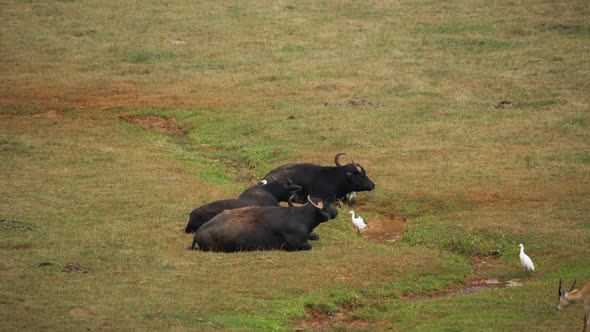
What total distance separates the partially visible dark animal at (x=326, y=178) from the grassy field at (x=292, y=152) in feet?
1.81

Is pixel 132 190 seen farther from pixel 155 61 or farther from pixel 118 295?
pixel 155 61

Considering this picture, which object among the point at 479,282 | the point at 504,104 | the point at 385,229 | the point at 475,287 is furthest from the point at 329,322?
the point at 504,104

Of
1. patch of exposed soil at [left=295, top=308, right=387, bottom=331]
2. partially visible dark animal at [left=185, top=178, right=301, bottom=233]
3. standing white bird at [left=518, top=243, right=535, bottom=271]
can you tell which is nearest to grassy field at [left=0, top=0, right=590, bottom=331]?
patch of exposed soil at [left=295, top=308, right=387, bottom=331]

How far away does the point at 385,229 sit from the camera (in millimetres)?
24250

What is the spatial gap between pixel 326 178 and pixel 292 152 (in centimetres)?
347

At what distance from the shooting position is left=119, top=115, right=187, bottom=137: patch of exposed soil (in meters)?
33.2

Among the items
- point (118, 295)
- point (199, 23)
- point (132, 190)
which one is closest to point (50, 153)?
point (132, 190)

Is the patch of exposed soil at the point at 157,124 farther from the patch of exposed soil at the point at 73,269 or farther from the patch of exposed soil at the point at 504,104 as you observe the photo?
the patch of exposed soil at the point at 73,269

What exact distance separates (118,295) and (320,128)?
15.1 metres

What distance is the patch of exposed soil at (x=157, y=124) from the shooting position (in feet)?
109

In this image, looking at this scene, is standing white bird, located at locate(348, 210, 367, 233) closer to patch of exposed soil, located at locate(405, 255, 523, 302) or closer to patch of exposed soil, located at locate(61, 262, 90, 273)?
patch of exposed soil, located at locate(405, 255, 523, 302)

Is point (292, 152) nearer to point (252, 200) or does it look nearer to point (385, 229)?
point (385, 229)

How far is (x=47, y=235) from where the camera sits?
21.7m

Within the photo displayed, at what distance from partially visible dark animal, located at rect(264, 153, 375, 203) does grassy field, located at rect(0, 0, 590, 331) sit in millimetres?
552
